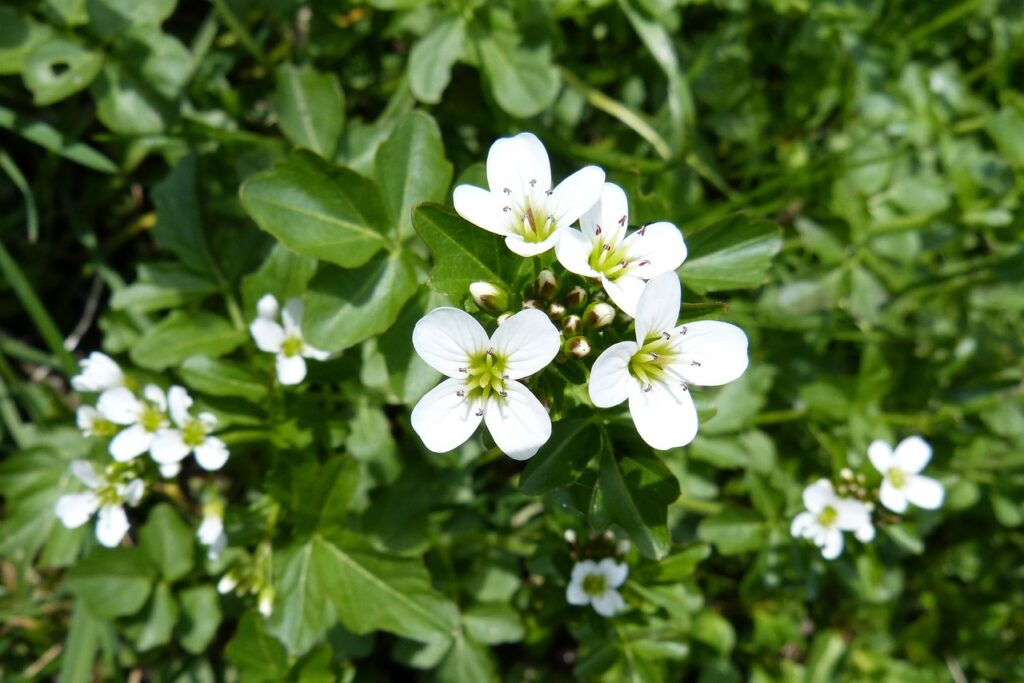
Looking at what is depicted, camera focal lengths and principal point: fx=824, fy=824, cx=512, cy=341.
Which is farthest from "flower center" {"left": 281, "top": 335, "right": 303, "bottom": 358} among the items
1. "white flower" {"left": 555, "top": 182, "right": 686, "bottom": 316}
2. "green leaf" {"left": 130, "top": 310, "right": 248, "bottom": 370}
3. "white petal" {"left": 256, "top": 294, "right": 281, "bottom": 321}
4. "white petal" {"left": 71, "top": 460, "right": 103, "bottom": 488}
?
"white flower" {"left": 555, "top": 182, "right": 686, "bottom": 316}

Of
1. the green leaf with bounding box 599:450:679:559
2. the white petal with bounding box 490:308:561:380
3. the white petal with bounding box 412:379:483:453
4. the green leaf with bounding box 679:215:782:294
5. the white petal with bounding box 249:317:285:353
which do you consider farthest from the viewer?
the white petal with bounding box 249:317:285:353

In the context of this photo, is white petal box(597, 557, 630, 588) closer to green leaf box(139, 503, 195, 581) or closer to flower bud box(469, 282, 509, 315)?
flower bud box(469, 282, 509, 315)

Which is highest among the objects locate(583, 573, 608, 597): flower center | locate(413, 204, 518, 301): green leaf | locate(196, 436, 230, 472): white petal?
locate(413, 204, 518, 301): green leaf

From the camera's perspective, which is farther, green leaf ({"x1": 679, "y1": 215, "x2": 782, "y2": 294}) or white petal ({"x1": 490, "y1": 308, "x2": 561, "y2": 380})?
green leaf ({"x1": 679, "y1": 215, "x2": 782, "y2": 294})

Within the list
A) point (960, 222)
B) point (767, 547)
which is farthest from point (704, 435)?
point (960, 222)

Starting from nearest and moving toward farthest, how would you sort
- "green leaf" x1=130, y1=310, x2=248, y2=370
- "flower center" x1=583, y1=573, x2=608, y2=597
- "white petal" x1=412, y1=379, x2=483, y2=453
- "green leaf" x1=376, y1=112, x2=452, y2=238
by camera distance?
"white petal" x1=412, y1=379, x2=483, y2=453 → "green leaf" x1=376, y1=112, x2=452, y2=238 → "flower center" x1=583, y1=573, x2=608, y2=597 → "green leaf" x1=130, y1=310, x2=248, y2=370

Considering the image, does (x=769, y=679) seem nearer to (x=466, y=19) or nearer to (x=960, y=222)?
(x=960, y=222)

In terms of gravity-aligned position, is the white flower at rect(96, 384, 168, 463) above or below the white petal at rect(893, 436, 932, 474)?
above

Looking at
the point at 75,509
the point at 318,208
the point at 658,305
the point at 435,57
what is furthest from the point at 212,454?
the point at 435,57

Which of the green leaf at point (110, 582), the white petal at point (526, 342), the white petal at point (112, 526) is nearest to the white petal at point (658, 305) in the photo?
the white petal at point (526, 342)
